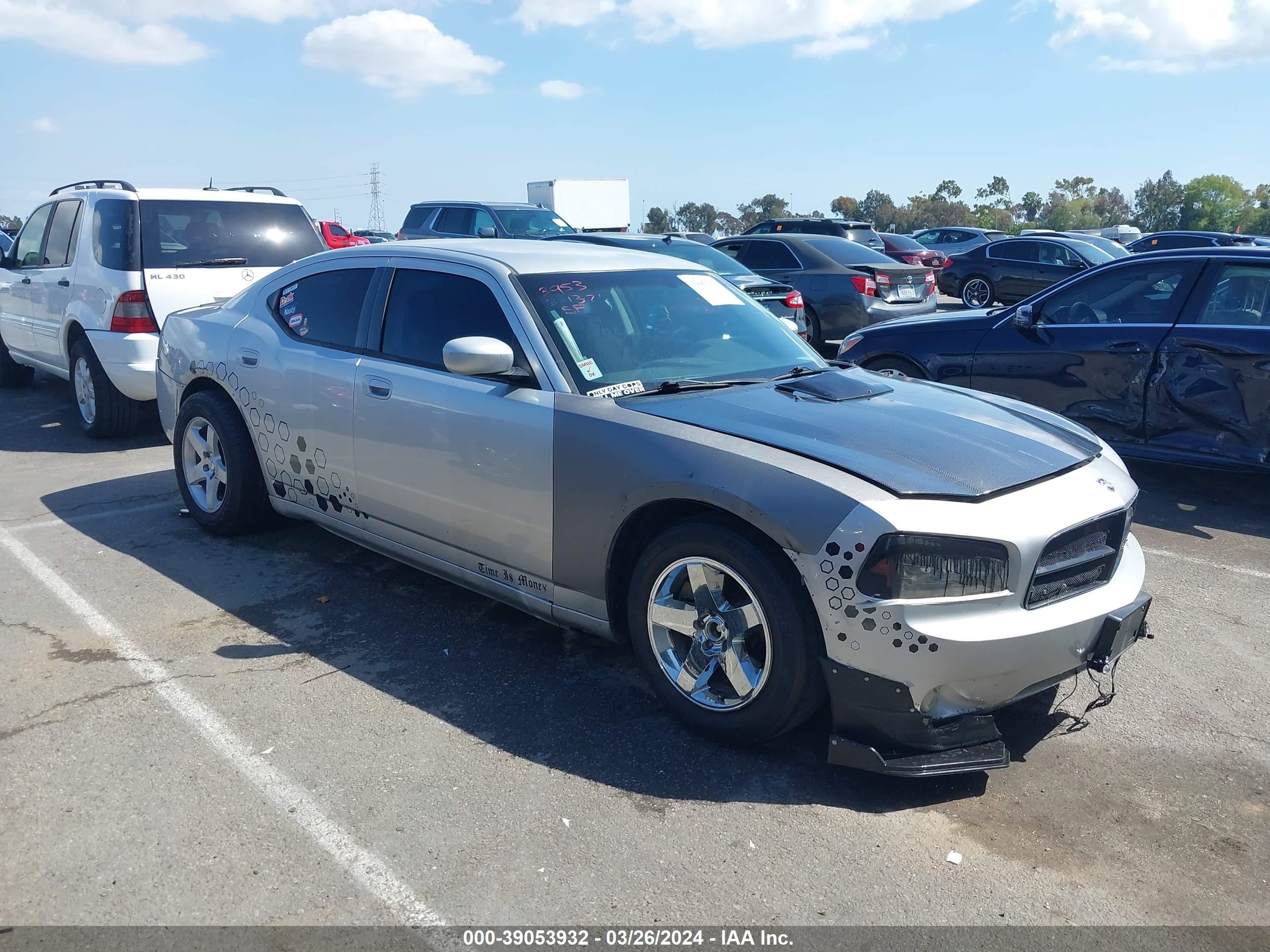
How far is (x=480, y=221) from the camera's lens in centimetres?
1590

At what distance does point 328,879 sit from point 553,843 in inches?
25.4

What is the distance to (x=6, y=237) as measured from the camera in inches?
605

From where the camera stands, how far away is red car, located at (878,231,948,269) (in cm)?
2167

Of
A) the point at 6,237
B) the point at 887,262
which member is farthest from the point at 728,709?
the point at 6,237

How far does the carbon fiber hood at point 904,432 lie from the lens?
3.34m

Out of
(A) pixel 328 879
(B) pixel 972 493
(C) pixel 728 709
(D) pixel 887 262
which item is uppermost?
(D) pixel 887 262

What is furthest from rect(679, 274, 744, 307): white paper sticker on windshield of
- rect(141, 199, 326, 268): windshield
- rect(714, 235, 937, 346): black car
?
rect(714, 235, 937, 346): black car

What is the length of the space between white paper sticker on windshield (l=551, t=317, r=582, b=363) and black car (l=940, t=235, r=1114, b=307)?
15564 mm

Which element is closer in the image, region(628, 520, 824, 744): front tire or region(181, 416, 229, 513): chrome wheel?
region(628, 520, 824, 744): front tire

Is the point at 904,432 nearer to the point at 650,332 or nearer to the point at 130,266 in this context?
the point at 650,332

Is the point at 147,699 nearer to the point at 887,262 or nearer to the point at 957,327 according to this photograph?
the point at 957,327

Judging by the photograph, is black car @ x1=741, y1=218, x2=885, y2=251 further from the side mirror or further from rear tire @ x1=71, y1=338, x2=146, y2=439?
the side mirror

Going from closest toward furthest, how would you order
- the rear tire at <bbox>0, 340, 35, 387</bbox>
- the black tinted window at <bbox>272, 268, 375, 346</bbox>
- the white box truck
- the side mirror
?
the side mirror
the black tinted window at <bbox>272, 268, 375, 346</bbox>
the rear tire at <bbox>0, 340, 35, 387</bbox>
the white box truck

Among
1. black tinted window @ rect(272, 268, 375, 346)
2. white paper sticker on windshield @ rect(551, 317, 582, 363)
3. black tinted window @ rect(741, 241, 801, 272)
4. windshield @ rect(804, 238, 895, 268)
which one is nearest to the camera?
white paper sticker on windshield @ rect(551, 317, 582, 363)
